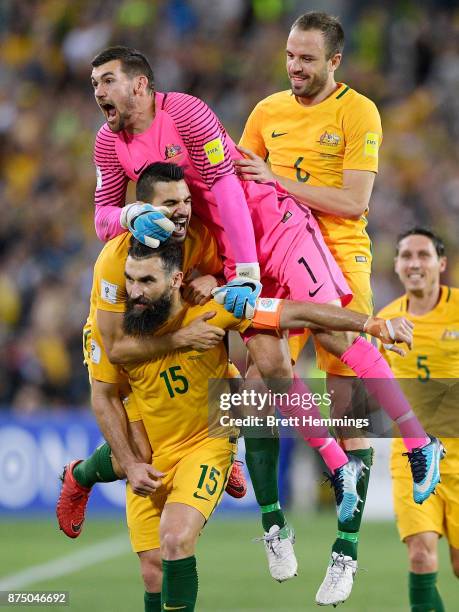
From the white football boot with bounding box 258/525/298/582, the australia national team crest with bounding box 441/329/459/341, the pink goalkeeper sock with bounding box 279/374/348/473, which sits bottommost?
the white football boot with bounding box 258/525/298/582

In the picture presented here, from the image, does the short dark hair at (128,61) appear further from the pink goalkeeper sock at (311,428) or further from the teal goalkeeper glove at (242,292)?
the pink goalkeeper sock at (311,428)

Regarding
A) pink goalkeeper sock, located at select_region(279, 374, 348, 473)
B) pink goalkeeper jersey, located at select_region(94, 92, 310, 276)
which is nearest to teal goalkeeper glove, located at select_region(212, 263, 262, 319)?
pink goalkeeper jersey, located at select_region(94, 92, 310, 276)

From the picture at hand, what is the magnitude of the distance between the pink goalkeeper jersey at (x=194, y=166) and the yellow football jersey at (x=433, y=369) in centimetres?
199

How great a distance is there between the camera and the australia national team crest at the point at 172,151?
707 cm

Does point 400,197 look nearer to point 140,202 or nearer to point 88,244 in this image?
point 88,244

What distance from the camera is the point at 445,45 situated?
16.9 meters

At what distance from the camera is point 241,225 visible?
6910 millimetres

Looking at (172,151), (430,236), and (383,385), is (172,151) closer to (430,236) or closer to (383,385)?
(383,385)

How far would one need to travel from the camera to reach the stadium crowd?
50.3 ft

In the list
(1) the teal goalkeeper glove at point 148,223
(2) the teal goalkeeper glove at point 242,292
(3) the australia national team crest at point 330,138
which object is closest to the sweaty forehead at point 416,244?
(3) the australia national team crest at point 330,138

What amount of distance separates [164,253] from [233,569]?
615 centimetres

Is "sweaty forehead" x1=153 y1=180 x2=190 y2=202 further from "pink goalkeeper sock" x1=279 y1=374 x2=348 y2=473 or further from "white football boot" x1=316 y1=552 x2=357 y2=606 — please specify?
"white football boot" x1=316 y1=552 x2=357 y2=606

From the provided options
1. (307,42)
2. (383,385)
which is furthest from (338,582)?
(307,42)

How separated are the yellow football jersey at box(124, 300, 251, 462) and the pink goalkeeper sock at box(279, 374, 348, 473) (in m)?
0.37
